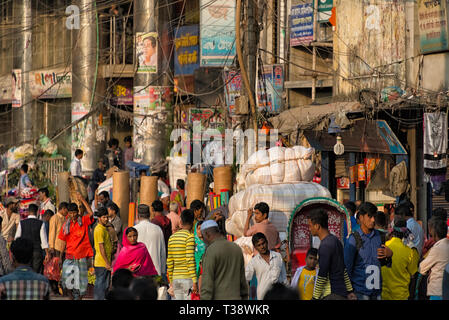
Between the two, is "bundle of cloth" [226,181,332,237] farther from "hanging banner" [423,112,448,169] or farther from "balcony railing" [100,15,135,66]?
"balcony railing" [100,15,135,66]

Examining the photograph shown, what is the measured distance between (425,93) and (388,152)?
1452 millimetres

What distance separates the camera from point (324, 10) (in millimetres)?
23922

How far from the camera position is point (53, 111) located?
33469mm

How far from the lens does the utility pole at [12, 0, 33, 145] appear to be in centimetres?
3250

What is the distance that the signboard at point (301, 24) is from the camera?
24.6 m

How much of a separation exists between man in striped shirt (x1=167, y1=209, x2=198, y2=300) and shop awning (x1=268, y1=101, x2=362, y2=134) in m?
9.49

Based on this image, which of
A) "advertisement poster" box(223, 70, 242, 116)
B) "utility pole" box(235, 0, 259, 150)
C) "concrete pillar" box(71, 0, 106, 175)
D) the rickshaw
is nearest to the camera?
the rickshaw

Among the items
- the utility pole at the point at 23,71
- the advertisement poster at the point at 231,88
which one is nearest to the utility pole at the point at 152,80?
the advertisement poster at the point at 231,88

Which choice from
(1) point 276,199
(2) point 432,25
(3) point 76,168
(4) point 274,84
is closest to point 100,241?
(1) point 276,199

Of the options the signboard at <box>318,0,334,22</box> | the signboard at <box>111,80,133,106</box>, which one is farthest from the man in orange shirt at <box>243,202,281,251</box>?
the signboard at <box>111,80,133,106</box>

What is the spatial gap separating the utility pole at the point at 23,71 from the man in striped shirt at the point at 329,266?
80.5 feet

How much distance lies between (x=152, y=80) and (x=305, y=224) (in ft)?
51.3
